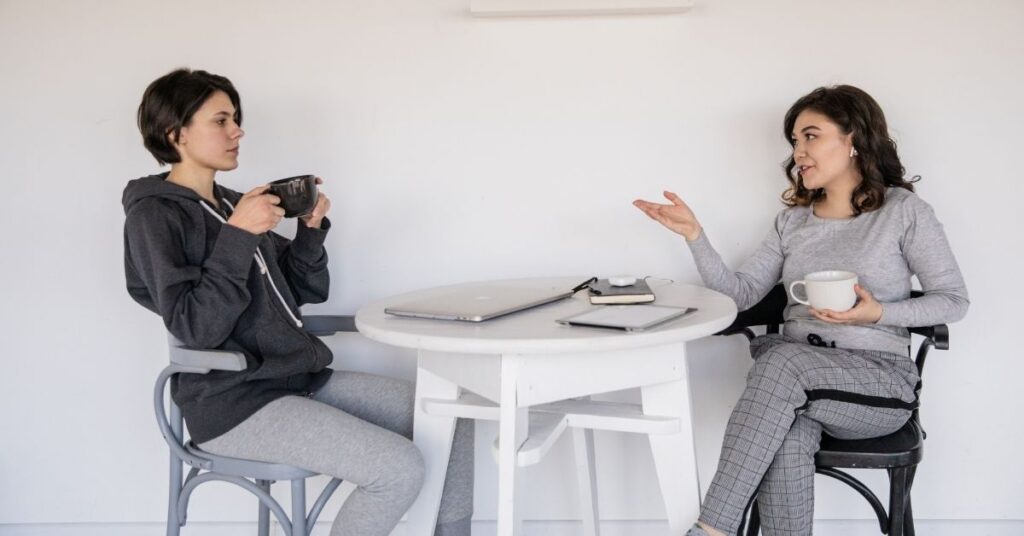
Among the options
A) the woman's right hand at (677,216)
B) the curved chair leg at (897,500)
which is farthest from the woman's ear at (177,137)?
the curved chair leg at (897,500)

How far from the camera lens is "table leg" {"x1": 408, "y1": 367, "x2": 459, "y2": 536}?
1639 mm

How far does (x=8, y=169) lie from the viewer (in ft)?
7.25

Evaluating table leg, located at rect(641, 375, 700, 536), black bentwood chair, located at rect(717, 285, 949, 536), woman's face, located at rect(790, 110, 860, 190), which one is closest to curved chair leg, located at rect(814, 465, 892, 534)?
black bentwood chair, located at rect(717, 285, 949, 536)

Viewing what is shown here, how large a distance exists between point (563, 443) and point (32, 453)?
1.46 m

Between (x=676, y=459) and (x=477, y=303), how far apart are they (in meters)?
0.47

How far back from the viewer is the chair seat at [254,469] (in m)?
1.55

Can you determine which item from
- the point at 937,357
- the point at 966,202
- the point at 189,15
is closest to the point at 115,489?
the point at 189,15

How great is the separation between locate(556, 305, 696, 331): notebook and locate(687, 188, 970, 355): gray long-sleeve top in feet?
1.45

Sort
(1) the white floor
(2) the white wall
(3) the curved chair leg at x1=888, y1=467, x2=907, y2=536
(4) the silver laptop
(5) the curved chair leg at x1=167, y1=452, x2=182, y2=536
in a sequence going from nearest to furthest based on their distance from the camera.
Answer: (4) the silver laptop, (3) the curved chair leg at x1=888, y1=467, x2=907, y2=536, (5) the curved chair leg at x1=167, y1=452, x2=182, y2=536, (2) the white wall, (1) the white floor

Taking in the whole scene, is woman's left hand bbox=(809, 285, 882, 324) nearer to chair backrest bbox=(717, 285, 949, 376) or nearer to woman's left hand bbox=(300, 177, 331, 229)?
chair backrest bbox=(717, 285, 949, 376)

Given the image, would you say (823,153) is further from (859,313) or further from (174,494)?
(174,494)

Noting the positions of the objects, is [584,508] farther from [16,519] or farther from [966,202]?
[16,519]

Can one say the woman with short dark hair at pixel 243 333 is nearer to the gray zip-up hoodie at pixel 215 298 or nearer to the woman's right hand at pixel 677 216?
the gray zip-up hoodie at pixel 215 298

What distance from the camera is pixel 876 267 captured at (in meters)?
1.76
